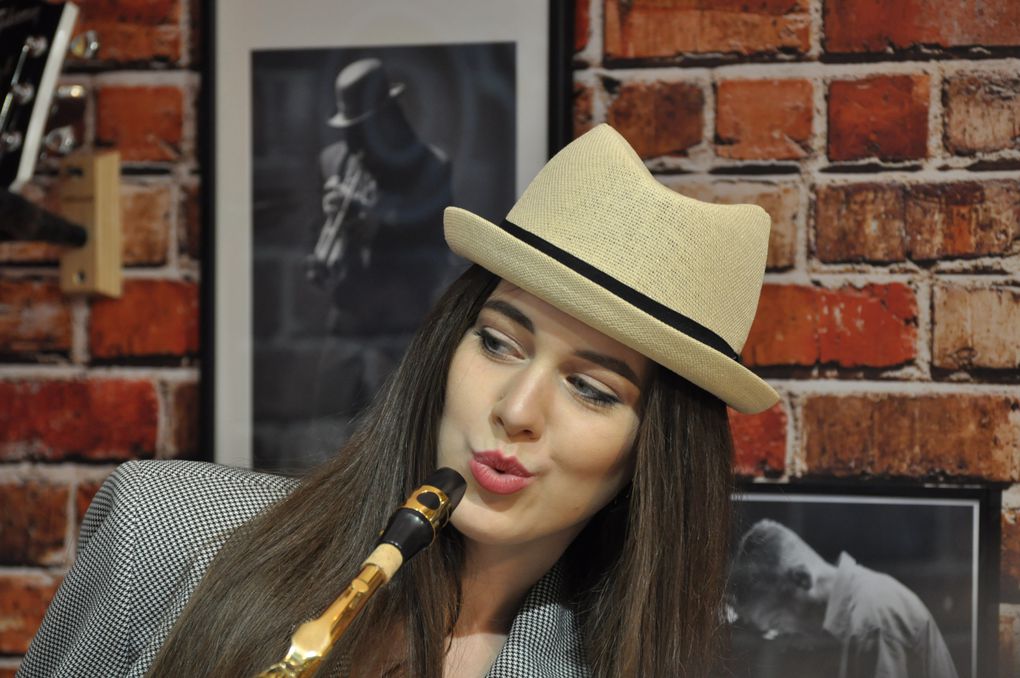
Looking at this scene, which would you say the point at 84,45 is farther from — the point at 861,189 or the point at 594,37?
the point at 861,189

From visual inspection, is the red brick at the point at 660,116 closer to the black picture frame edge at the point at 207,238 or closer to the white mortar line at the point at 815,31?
the white mortar line at the point at 815,31

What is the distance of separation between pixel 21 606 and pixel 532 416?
2.98ft

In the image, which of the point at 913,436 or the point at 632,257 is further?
the point at 913,436

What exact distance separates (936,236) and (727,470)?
0.44 m

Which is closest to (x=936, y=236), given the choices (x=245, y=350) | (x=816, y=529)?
(x=816, y=529)

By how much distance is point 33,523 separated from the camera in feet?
4.70

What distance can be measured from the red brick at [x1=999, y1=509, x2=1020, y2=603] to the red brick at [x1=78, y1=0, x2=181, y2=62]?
3.96 ft

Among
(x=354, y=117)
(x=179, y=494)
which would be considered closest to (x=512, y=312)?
(x=179, y=494)

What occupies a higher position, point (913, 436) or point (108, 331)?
point (108, 331)

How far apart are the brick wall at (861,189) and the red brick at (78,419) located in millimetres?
715

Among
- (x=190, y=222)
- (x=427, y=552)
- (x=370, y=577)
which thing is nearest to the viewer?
(x=370, y=577)

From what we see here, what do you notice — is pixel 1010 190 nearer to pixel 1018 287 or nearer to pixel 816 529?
pixel 1018 287

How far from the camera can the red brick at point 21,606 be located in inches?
56.5

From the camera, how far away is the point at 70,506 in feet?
4.69
